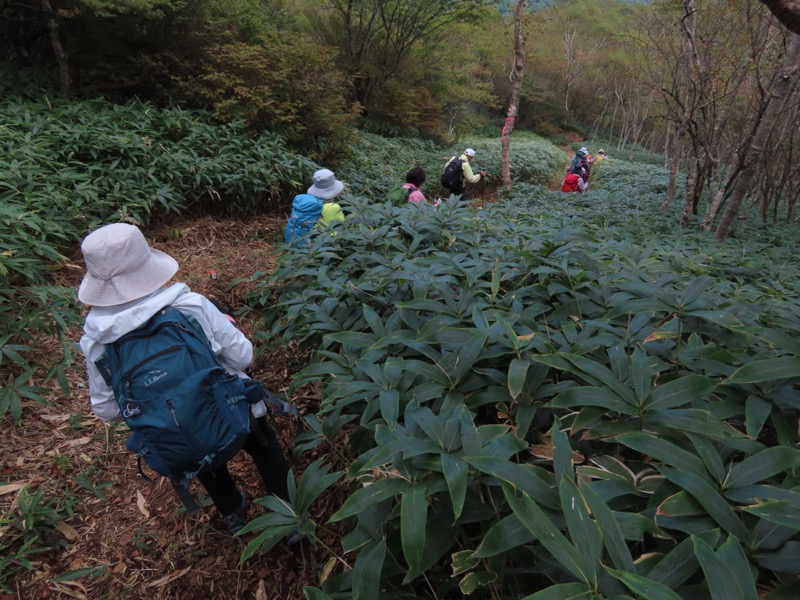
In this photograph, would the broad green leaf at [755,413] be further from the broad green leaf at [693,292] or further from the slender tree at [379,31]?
the slender tree at [379,31]

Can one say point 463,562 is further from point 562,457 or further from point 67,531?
point 67,531

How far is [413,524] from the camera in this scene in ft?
2.81

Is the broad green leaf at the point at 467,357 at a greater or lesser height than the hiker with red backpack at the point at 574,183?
lesser

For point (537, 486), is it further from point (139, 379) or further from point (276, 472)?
point (276, 472)

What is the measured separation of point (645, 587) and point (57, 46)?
7.42m

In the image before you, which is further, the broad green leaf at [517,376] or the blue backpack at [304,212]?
the blue backpack at [304,212]

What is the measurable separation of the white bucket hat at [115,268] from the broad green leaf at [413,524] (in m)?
1.24

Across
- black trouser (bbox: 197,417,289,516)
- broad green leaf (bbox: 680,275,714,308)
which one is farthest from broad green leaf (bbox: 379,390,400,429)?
broad green leaf (bbox: 680,275,714,308)

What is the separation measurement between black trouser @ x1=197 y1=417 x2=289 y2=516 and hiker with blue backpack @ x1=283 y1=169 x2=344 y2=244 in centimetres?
199

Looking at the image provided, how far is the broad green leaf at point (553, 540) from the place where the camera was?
0.69m

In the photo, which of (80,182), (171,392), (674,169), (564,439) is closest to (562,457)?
(564,439)

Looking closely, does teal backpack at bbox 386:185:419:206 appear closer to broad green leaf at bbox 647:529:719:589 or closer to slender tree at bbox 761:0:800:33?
slender tree at bbox 761:0:800:33

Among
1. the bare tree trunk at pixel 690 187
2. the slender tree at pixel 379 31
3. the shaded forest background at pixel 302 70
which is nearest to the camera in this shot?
the shaded forest background at pixel 302 70

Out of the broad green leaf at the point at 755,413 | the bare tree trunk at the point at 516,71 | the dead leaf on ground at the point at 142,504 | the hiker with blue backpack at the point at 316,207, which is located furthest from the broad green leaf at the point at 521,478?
the bare tree trunk at the point at 516,71
